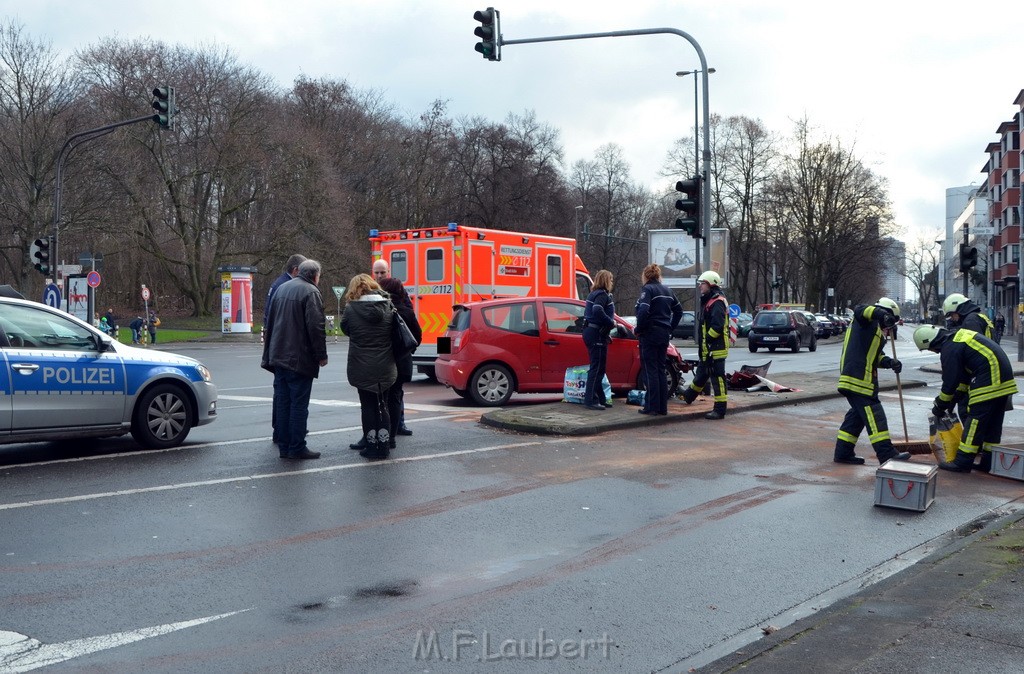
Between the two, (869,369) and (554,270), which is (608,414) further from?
(554,270)

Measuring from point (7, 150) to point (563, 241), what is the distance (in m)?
26.3

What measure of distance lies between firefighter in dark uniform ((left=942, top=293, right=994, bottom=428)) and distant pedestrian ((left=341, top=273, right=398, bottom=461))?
530 centimetres

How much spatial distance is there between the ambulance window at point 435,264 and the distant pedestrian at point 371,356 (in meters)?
8.86

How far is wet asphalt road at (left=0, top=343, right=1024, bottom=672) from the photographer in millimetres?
4648

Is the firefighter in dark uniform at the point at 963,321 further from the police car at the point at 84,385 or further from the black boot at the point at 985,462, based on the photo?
the police car at the point at 84,385

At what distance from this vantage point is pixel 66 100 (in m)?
38.5

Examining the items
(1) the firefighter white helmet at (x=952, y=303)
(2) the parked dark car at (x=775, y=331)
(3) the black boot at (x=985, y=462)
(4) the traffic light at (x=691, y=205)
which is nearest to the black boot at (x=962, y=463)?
(3) the black boot at (x=985, y=462)

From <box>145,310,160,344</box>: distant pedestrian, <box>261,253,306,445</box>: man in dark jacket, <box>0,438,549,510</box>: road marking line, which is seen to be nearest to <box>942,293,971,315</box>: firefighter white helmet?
<box>0,438,549,510</box>: road marking line

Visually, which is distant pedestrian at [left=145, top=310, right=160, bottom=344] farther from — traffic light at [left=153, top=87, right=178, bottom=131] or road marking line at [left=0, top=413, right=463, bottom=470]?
road marking line at [left=0, top=413, right=463, bottom=470]

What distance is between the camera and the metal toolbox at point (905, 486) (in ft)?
25.0

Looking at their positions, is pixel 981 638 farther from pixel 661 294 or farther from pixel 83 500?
pixel 661 294

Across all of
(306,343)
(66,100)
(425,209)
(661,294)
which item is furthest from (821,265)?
(306,343)

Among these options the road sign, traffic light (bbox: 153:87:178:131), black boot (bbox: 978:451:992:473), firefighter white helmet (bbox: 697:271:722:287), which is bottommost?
black boot (bbox: 978:451:992:473)

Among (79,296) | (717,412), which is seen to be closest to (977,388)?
(717,412)
